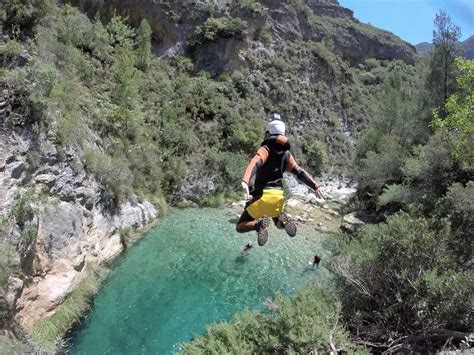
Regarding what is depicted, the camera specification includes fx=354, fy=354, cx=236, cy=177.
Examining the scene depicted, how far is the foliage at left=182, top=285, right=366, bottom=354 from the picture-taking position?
26.1 ft

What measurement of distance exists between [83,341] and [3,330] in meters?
2.11

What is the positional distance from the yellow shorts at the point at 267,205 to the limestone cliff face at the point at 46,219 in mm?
6535

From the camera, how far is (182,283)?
1338 centimetres

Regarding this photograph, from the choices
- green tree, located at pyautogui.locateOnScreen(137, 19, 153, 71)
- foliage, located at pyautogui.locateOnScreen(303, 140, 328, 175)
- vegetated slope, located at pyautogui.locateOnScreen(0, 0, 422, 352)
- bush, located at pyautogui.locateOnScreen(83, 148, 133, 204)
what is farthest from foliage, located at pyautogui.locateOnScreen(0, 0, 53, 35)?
foliage, located at pyautogui.locateOnScreen(303, 140, 328, 175)

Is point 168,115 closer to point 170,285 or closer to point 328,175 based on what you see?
point 170,285

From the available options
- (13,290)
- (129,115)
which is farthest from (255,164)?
(129,115)

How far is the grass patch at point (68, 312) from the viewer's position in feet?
30.2

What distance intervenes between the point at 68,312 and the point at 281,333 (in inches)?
249

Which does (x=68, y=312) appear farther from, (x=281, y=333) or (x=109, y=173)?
(x=109, y=173)

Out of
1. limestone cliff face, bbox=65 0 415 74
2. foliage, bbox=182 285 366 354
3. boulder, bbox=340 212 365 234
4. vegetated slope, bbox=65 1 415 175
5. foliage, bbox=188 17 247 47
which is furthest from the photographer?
foliage, bbox=188 17 247 47

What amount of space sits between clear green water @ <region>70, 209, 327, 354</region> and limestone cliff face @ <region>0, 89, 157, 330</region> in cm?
125

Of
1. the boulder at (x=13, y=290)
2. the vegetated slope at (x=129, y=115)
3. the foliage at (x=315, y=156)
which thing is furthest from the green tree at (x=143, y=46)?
the boulder at (x=13, y=290)

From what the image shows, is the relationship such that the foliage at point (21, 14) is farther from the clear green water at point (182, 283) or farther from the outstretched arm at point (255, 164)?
the outstretched arm at point (255, 164)

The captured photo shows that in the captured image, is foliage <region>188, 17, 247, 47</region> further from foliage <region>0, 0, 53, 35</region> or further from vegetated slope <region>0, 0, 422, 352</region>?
foliage <region>0, 0, 53, 35</region>
